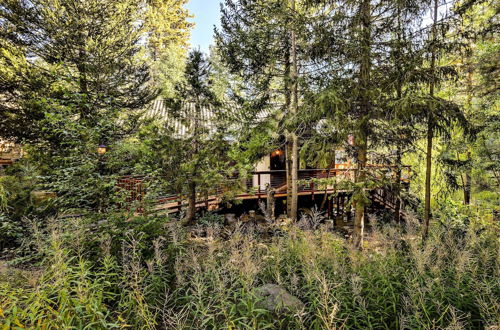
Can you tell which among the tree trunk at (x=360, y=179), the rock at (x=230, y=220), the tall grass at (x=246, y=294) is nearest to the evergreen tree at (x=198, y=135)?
the rock at (x=230, y=220)

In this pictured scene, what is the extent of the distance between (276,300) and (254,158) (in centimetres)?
601

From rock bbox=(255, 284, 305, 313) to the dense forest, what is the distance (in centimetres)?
2

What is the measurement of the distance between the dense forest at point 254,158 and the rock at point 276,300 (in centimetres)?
2

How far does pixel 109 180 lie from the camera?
4.82 meters

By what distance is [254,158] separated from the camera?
8820 millimetres

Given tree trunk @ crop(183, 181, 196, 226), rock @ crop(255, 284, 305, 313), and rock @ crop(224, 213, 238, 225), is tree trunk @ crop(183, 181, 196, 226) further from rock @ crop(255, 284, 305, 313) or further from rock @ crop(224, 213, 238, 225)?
rock @ crop(255, 284, 305, 313)

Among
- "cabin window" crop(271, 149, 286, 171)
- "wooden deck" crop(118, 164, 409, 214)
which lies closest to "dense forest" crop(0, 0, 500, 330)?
"wooden deck" crop(118, 164, 409, 214)

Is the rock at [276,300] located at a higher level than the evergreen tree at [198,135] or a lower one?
lower

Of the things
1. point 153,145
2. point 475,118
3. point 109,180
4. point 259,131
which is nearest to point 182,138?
point 153,145

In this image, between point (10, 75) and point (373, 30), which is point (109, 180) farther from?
point (373, 30)

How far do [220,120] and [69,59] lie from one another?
18.7ft

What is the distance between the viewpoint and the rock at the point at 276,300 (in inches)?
122

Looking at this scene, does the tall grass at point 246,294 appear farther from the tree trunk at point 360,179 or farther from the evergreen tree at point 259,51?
the evergreen tree at point 259,51

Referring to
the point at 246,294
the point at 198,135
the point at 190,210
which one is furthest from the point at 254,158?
the point at 246,294
